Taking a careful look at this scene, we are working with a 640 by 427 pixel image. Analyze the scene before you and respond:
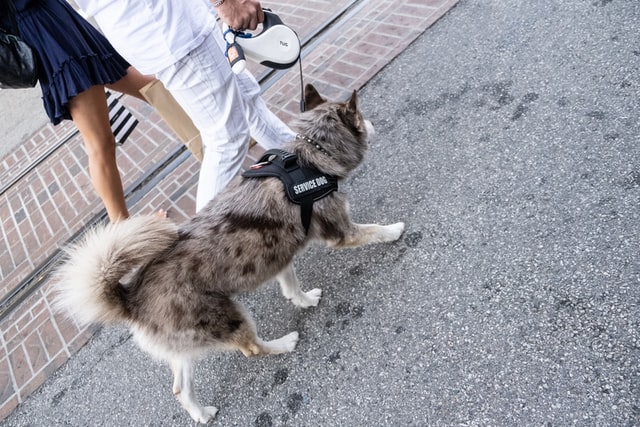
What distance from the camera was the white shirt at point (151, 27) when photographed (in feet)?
7.01

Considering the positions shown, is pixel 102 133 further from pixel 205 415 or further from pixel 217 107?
pixel 205 415

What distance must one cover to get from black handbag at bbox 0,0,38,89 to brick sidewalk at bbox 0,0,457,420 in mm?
→ 1632

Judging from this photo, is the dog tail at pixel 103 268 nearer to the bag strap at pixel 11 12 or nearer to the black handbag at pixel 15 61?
the black handbag at pixel 15 61

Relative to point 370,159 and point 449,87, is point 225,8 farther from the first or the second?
point 449,87

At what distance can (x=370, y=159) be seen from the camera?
356cm

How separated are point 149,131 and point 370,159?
2.92 metres

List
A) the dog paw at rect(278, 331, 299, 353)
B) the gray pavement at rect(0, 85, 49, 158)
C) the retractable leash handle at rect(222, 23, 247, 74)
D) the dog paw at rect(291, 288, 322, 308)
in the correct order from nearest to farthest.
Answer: the retractable leash handle at rect(222, 23, 247, 74) → the dog paw at rect(278, 331, 299, 353) → the dog paw at rect(291, 288, 322, 308) → the gray pavement at rect(0, 85, 49, 158)

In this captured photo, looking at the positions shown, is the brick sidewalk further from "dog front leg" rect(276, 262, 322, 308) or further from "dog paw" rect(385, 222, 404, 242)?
"dog paw" rect(385, 222, 404, 242)

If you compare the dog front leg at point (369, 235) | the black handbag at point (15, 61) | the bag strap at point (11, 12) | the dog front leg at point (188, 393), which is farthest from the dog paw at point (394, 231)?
the bag strap at point (11, 12)

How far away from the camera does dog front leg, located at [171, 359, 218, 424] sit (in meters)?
2.45

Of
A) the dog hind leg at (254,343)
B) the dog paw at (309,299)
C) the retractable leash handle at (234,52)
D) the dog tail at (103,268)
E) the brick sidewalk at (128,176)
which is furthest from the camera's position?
the brick sidewalk at (128,176)

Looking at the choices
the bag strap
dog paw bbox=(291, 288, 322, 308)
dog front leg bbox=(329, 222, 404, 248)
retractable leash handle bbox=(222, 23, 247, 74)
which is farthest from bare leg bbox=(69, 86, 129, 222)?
dog front leg bbox=(329, 222, 404, 248)

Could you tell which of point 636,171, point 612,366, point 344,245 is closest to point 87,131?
point 344,245

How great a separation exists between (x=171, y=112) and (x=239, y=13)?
112 cm
